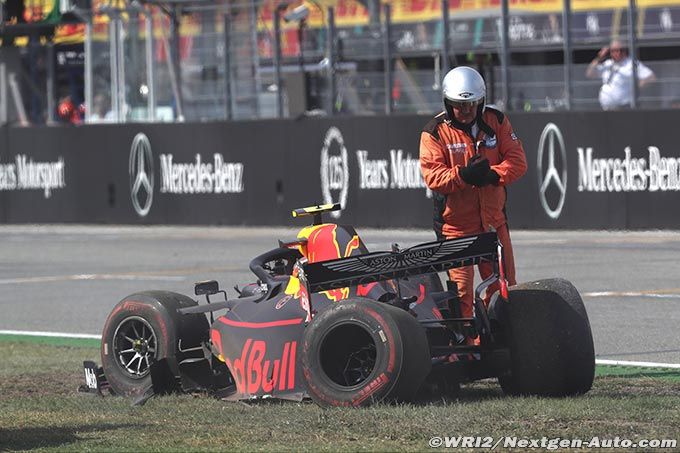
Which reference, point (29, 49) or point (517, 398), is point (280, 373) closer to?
point (517, 398)

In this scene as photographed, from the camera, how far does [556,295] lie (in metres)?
7.91

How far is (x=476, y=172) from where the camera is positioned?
27.9ft

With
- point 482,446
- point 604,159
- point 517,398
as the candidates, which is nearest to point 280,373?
point 517,398

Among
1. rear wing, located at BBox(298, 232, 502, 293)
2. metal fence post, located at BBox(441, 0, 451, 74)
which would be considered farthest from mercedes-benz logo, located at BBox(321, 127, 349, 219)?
rear wing, located at BBox(298, 232, 502, 293)

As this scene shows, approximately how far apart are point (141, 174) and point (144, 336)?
48.8ft

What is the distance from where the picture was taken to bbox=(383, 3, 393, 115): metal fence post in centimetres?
2112

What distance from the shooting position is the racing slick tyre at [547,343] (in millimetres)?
7789

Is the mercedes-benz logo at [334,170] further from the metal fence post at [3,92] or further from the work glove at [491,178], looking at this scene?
the work glove at [491,178]

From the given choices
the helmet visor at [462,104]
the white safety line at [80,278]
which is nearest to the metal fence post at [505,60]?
the white safety line at [80,278]

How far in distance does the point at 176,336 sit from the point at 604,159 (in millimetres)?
10996

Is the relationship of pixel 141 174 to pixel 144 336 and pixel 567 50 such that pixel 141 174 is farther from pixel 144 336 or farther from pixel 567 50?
pixel 144 336

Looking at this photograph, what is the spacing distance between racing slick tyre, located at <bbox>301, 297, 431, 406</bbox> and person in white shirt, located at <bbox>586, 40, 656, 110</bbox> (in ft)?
40.1

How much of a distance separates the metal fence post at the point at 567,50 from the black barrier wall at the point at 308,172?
39cm

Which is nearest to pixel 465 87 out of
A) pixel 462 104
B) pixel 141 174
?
pixel 462 104
